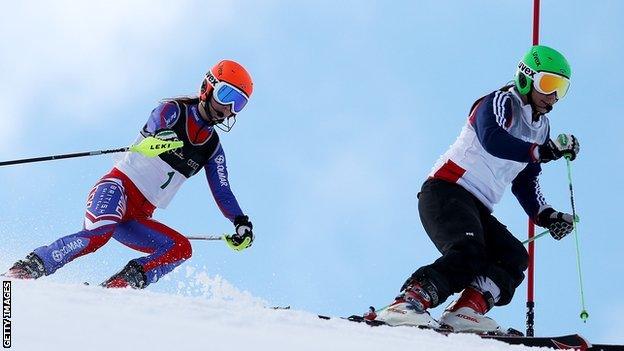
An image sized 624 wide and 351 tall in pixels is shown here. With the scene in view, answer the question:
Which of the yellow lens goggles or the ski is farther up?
the yellow lens goggles

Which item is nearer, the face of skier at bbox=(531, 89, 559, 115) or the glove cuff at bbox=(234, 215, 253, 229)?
the face of skier at bbox=(531, 89, 559, 115)

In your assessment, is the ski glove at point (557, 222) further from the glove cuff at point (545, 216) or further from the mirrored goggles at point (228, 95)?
the mirrored goggles at point (228, 95)

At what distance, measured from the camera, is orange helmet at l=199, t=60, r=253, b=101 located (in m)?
7.93

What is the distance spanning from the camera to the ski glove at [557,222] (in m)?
7.23

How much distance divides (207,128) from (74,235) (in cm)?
146

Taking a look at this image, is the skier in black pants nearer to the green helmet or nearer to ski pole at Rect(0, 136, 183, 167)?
the green helmet

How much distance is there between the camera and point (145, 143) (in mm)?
7574

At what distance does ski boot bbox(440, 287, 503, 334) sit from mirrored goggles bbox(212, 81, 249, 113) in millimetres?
Answer: 2558

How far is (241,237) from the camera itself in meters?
7.98

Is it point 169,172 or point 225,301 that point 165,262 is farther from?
point 225,301

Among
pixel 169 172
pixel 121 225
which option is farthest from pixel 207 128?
pixel 121 225

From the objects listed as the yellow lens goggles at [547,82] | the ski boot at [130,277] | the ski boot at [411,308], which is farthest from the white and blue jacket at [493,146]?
the ski boot at [130,277]

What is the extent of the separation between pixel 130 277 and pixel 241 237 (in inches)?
40.5

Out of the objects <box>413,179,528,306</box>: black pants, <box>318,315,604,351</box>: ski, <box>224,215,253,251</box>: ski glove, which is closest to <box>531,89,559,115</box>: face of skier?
<box>413,179,528,306</box>: black pants
